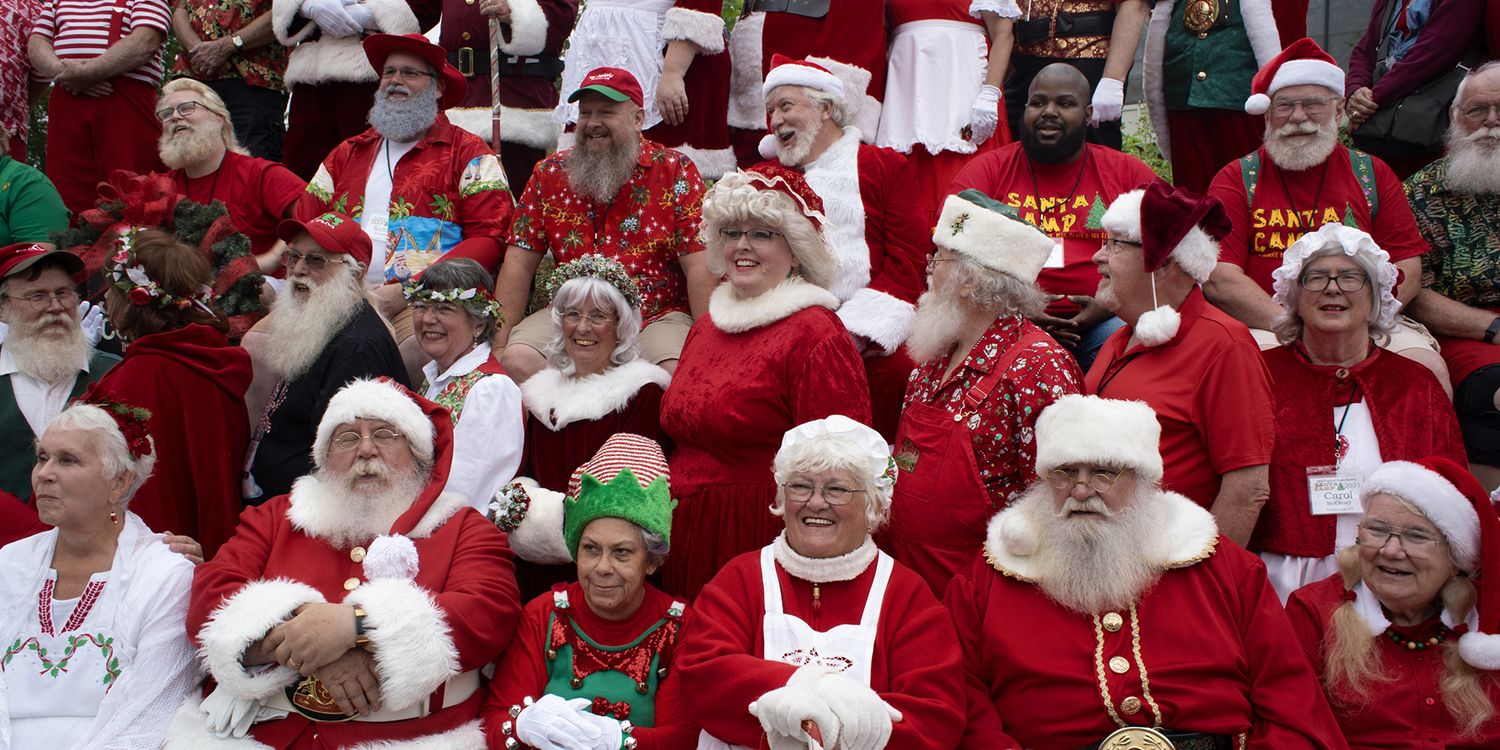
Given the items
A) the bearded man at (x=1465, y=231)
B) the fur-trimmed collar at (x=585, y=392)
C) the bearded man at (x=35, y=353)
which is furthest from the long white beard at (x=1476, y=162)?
the bearded man at (x=35, y=353)

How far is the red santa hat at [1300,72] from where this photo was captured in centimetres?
696

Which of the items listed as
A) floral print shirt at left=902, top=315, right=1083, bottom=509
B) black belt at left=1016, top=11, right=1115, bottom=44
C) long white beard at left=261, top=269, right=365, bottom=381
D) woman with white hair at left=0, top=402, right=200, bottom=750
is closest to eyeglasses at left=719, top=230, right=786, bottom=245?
floral print shirt at left=902, top=315, right=1083, bottom=509

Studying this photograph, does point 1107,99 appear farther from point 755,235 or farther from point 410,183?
point 410,183

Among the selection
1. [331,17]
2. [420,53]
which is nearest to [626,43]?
[420,53]

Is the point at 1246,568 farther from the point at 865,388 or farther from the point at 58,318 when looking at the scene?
the point at 58,318

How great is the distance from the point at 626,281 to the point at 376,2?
11.7 feet

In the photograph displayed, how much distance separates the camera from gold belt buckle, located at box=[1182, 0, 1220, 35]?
316 inches

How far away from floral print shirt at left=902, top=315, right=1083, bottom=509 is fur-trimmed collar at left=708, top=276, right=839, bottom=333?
0.64 metres

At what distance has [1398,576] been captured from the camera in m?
4.66

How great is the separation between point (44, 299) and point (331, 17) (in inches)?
117

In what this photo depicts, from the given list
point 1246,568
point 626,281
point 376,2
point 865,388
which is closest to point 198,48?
point 376,2

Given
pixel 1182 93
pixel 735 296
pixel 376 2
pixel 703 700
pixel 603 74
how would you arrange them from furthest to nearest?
1. pixel 376 2
2. pixel 1182 93
3. pixel 603 74
4. pixel 735 296
5. pixel 703 700

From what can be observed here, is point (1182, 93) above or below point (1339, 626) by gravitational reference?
above

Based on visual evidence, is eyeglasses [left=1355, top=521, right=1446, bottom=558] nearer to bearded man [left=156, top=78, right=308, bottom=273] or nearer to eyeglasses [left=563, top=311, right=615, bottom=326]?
eyeglasses [left=563, top=311, right=615, bottom=326]
